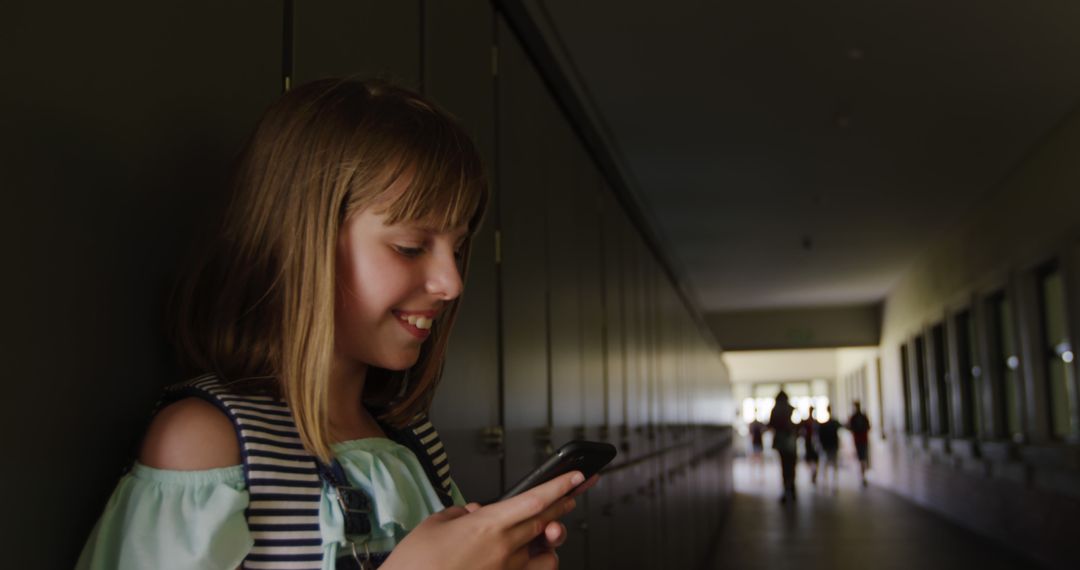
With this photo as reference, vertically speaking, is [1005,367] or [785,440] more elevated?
[1005,367]

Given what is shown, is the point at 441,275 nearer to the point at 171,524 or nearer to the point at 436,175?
the point at 436,175

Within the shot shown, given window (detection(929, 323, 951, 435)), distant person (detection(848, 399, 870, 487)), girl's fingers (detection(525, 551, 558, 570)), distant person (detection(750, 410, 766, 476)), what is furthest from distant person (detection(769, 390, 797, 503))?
girl's fingers (detection(525, 551, 558, 570))

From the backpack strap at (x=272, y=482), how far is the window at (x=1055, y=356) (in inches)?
337

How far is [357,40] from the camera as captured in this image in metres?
1.63

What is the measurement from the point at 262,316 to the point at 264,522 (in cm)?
24

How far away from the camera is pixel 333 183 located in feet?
3.50

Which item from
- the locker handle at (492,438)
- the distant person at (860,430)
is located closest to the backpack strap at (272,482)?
the locker handle at (492,438)

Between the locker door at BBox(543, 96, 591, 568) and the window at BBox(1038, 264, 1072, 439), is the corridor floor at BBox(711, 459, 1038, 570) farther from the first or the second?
the locker door at BBox(543, 96, 591, 568)

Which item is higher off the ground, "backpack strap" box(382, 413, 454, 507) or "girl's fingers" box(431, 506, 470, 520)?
"backpack strap" box(382, 413, 454, 507)

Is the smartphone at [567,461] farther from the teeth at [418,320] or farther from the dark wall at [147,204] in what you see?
the dark wall at [147,204]

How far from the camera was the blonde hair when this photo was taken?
1037 millimetres

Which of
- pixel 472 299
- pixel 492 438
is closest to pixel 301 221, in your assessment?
pixel 472 299

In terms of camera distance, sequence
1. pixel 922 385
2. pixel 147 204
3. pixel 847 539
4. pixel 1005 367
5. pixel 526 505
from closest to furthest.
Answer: pixel 526 505 → pixel 147 204 → pixel 1005 367 → pixel 847 539 → pixel 922 385

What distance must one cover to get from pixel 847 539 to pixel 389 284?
34.3ft
